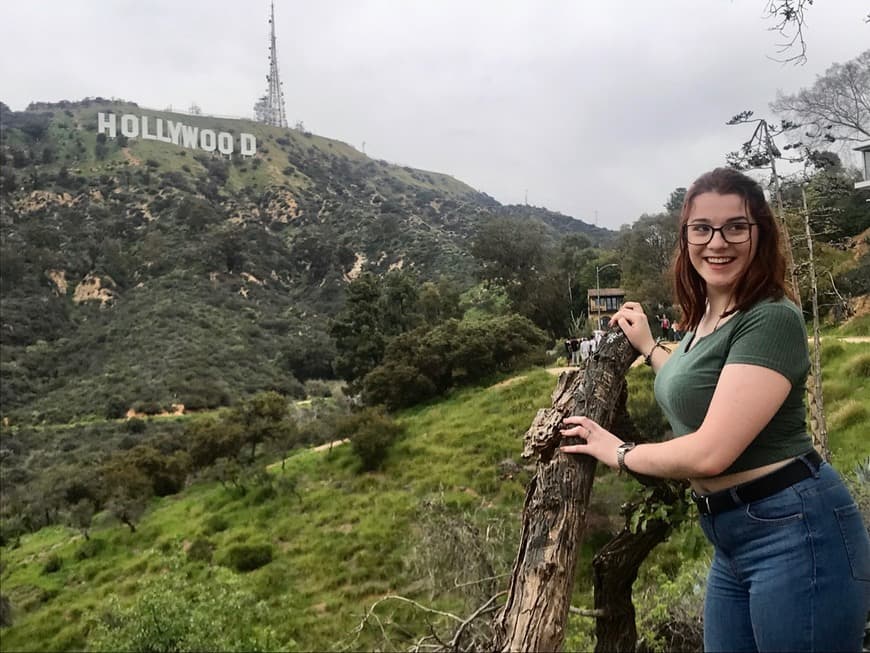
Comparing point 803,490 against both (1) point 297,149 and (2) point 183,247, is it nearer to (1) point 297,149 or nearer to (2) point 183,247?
(2) point 183,247

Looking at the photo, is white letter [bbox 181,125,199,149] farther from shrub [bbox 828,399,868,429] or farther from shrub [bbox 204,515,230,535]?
shrub [bbox 828,399,868,429]

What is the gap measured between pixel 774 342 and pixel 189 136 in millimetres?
67727

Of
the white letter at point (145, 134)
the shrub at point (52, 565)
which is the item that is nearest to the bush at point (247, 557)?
the shrub at point (52, 565)

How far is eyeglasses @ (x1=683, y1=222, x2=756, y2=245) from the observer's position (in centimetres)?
118

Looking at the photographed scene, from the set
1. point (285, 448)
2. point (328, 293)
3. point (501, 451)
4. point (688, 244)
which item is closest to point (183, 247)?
point (328, 293)

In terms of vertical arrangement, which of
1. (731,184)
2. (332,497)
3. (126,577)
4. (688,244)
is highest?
(731,184)

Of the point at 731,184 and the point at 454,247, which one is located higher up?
the point at 454,247

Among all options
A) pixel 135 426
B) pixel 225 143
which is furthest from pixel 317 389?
pixel 225 143

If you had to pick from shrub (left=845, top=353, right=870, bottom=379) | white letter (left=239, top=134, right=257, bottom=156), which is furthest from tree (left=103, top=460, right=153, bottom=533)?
white letter (left=239, top=134, right=257, bottom=156)

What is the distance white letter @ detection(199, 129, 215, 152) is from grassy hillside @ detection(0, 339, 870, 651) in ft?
166

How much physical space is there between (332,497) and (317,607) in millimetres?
3769

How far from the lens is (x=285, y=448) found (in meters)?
18.3

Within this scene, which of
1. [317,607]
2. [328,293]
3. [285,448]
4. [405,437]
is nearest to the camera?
[317,607]

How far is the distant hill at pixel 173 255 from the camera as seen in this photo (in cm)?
3028
